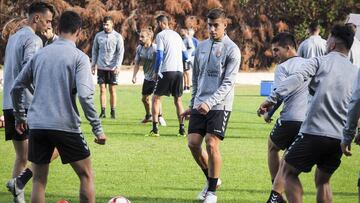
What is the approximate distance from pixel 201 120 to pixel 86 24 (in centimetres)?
3750

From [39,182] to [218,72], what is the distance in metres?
2.81

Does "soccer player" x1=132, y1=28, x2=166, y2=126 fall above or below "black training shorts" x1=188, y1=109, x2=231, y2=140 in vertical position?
below

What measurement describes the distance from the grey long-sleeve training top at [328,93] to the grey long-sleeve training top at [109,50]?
13.4 meters

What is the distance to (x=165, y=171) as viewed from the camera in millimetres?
12297

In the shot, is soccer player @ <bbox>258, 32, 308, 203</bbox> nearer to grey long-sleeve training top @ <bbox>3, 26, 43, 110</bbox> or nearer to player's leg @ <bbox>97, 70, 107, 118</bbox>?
grey long-sleeve training top @ <bbox>3, 26, 43, 110</bbox>

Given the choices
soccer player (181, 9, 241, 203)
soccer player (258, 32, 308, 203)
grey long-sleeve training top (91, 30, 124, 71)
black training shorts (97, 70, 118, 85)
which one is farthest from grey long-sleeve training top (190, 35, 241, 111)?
grey long-sleeve training top (91, 30, 124, 71)

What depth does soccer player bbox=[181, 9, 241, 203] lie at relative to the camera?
9992mm

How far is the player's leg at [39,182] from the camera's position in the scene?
808 centimetres

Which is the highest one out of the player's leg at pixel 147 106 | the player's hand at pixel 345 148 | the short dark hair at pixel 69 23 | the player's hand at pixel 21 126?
the short dark hair at pixel 69 23

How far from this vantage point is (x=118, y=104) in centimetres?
2583

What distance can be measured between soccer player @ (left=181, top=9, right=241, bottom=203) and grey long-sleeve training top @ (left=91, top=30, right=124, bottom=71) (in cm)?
1110

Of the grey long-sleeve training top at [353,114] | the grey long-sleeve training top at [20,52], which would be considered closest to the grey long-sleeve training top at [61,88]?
the grey long-sleeve training top at [20,52]

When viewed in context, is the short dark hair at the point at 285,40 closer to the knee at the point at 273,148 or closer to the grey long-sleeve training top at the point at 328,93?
the knee at the point at 273,148

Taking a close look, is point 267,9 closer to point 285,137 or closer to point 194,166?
point 194,166
